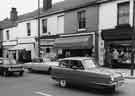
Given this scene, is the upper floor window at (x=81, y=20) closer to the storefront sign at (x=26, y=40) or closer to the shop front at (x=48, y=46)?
the shop front at (x=48, y=46)

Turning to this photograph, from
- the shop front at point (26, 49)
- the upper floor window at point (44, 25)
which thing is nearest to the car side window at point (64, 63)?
the upper floor window at point (44, 25)

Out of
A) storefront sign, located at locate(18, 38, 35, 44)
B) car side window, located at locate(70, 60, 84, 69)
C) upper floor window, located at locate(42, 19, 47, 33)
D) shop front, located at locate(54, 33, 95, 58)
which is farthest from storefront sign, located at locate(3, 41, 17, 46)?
car side window, located at locate(70, 60, 84, 69)

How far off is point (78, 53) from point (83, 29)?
276 centimetres

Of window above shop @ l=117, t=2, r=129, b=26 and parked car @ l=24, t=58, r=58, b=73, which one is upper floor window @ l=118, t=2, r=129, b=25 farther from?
parked car @ l=24, t=58, r=58, b=73

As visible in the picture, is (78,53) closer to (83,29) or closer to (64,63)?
(83,29)

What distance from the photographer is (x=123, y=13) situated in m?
14.7

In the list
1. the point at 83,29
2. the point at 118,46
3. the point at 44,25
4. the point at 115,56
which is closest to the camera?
the point at 118,46

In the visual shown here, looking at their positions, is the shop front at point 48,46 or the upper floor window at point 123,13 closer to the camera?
the upper floor window at point 123,13

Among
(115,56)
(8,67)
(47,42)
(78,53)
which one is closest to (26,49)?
(47,42)

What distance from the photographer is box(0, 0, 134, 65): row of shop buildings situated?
14.7 meters

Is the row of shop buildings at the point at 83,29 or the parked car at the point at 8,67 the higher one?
the row of shop buildings at the point at 83,29

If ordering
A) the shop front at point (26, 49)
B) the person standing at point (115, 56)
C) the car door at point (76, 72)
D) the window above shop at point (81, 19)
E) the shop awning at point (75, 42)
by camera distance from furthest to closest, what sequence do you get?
the shop front at point (26, 49), the window above shop at point (81, 19), the shop awning at point (75, 42), the person standing at point (115, 56), the car door at point (76, 72)

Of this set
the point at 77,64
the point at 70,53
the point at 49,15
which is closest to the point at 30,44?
the point at 49,15

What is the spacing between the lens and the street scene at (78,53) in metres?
7.65
